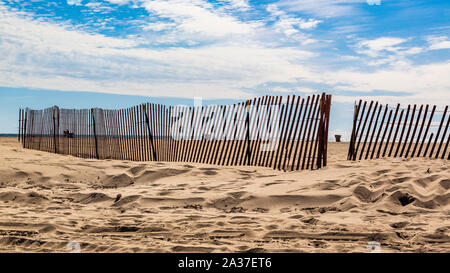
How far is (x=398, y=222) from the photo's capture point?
191 inches

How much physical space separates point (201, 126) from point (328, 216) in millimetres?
7748

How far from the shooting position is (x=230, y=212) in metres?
5.96

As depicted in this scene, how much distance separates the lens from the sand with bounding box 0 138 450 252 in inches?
171

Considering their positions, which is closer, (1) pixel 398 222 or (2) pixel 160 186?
(1) pixel 398 222

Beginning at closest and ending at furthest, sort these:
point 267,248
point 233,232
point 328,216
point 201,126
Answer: point 267,248
point 233,232
point 328,216
point 201,126

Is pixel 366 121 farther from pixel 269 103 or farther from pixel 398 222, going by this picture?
pixel 398 222

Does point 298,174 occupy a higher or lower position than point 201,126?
lower

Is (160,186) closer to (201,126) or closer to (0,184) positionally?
(0,184)

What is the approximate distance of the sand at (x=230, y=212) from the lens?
14.3 ft
